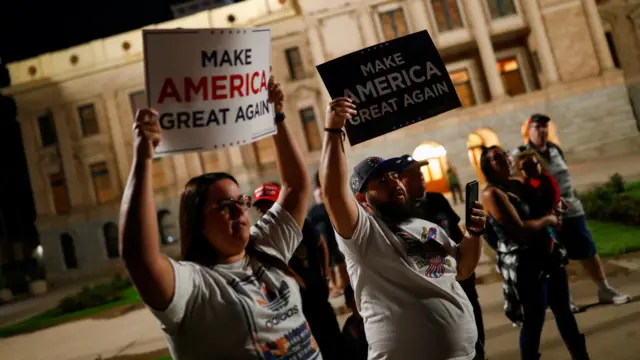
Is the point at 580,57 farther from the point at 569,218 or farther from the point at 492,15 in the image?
the point at 569,218

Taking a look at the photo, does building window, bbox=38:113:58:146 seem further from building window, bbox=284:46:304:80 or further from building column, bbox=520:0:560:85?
building column, bbox=520:0:560:85

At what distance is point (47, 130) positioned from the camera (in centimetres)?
1558

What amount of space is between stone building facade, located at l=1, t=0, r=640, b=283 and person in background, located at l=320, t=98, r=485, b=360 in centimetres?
1109

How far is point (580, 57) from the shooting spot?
12.9m

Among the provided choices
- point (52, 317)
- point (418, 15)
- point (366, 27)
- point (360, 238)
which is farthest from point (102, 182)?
point (360, 238)

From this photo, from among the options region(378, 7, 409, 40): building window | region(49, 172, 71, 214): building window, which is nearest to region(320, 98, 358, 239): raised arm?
region(378, 7, 409, 40): building window

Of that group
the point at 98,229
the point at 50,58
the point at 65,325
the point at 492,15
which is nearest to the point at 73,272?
the point at 98,229

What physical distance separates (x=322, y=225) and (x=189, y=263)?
3.34m

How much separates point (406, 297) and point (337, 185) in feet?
2.03

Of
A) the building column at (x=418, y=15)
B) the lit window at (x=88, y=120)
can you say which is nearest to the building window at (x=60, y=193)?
the lit window at (x=88, y=120)

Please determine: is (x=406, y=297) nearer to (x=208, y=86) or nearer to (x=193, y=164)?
(x=208, y=86)

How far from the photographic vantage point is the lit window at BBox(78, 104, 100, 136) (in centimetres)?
1563

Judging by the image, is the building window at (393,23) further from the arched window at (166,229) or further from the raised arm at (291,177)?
the raised arm at (291,177)

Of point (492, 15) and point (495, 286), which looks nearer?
point (495, 286)
